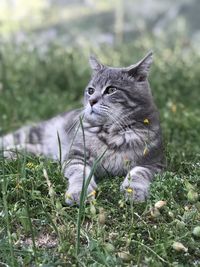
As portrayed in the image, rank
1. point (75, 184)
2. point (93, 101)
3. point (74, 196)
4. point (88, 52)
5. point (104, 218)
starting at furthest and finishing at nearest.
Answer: point (88, 52), point (93, 101), point (75, 184), point (74, 196), point (104, 218)

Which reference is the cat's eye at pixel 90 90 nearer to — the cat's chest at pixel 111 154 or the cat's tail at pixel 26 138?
the cat's chest at pixel 111 154

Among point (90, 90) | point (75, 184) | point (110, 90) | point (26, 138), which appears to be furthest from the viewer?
point (26, 138)

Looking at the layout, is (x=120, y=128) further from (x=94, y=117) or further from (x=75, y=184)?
(x=75, y=184)

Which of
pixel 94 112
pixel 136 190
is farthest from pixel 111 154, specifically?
pixel 136 190

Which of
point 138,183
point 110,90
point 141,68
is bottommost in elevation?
point 138,183

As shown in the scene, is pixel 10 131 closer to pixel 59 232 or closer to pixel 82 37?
pixel 59 232

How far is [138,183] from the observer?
11.9 ft

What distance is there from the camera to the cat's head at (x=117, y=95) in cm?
399

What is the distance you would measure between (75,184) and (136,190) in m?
0.37

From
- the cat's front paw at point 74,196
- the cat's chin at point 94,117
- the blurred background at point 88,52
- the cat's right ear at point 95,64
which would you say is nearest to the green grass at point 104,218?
the cat's front paw at point 74,196

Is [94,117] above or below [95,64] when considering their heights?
below

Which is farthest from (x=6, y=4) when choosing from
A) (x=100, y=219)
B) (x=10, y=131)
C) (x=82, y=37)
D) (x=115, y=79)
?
(x=100, y=219)

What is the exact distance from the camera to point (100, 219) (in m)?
2.84

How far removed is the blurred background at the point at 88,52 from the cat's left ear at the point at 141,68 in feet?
2.10
